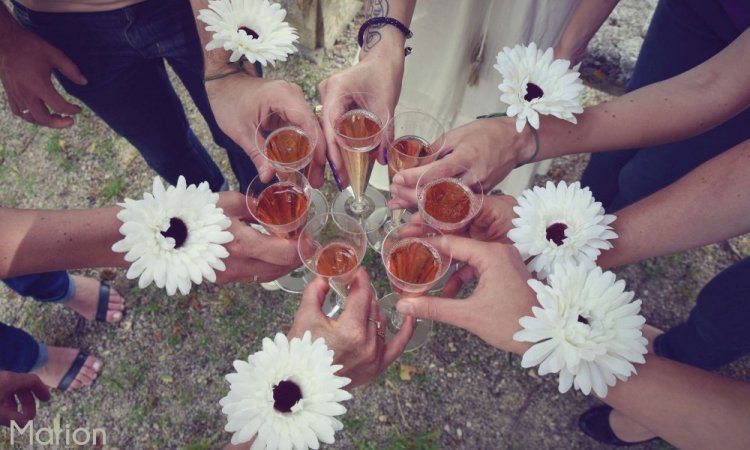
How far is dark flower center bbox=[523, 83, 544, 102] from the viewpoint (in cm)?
207

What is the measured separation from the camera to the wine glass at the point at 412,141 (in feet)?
7.62

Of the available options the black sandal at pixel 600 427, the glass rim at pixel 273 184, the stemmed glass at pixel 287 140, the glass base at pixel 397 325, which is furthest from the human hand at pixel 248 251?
the black sandal at pixel 600 427

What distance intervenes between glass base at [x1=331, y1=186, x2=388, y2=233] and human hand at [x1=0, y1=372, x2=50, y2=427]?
1883mm

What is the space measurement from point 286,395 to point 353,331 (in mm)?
362

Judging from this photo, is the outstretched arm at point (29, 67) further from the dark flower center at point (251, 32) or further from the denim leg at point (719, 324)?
the denim leg at point (719, 324)

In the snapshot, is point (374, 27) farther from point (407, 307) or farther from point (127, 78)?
point (407, 307)

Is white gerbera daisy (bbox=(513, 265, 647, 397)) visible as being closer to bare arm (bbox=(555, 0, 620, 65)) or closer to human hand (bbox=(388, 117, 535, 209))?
human hand (bbox=(388, 117, 535, 209))

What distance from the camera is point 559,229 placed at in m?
1.91

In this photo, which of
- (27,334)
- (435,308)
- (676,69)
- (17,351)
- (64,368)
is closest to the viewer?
(435,308)

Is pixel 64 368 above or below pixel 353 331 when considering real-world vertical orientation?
below

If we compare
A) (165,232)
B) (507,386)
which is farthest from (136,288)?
(507,386)

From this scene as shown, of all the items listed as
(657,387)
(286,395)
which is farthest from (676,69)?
(286,395)

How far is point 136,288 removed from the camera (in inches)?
139

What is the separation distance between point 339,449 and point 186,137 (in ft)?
7.16
